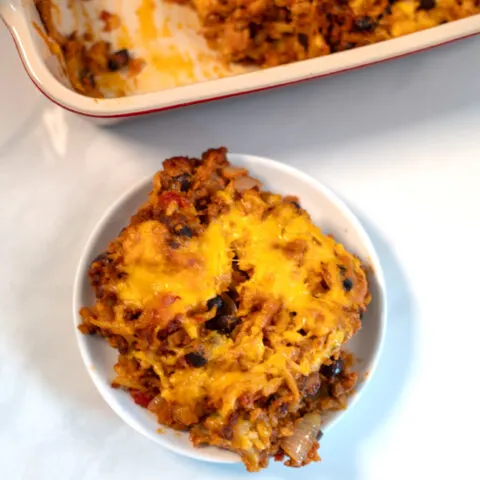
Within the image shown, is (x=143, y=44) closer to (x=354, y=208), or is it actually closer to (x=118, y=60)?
(x=118, y=60)

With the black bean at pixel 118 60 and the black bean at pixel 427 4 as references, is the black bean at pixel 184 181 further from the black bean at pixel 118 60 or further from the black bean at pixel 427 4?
the black bean at pixel 427 4

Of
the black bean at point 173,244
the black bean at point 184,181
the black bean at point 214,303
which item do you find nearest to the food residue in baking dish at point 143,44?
the black bean at point 184,181

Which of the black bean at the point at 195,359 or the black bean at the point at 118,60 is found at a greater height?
the black bean at the point at 118,60

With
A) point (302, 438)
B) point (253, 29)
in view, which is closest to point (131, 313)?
point (302, 438)

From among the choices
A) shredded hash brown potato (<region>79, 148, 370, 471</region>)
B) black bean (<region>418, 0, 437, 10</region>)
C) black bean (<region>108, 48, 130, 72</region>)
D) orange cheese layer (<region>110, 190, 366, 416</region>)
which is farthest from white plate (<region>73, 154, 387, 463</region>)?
black bean (<region>418, 0, 437, 10</region>)

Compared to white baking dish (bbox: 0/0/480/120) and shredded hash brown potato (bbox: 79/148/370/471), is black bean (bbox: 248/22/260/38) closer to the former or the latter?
white baking dish (bbox: 0/0/480/120)
